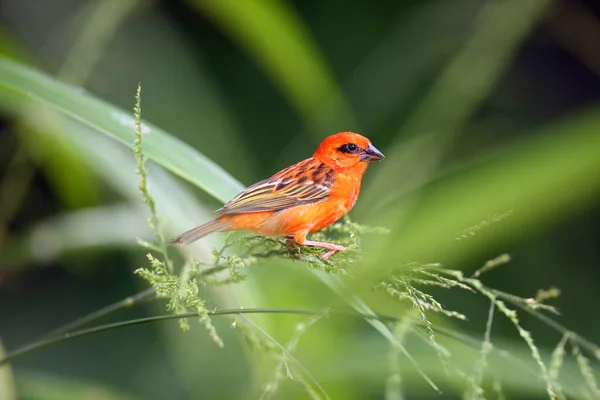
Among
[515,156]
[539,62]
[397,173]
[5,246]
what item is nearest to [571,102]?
[539,62]

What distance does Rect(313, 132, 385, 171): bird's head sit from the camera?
2.08 meters

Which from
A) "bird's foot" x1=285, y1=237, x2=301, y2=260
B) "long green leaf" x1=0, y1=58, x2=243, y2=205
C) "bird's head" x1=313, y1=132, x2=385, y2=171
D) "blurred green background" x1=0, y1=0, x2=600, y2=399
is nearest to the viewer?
"bird's foot" x1=285, y1=237, x2=301, y2=260

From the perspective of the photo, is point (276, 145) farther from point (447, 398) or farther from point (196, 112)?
point (447, 398)

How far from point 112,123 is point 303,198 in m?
0.55

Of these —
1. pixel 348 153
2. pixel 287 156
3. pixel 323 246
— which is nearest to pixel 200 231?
pixel 323 246

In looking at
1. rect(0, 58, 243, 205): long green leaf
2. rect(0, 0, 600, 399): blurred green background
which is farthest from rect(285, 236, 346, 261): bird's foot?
rect(0, 58, 243, 205): long green leaf

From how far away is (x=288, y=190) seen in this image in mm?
2078

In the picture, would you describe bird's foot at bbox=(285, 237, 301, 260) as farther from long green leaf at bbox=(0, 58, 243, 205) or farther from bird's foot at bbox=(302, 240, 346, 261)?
long green leaf at bbox=(0, 58, 243, 205)

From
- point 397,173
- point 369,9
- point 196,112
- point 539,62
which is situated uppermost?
point 369,9

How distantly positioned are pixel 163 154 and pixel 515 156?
1.08 m

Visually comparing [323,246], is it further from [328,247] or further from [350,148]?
[350,148]

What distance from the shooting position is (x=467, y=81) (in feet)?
13.2

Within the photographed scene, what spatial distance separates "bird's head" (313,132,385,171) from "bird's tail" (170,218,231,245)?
13.6 inches

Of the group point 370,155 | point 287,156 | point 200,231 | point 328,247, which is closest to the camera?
point 328,247
